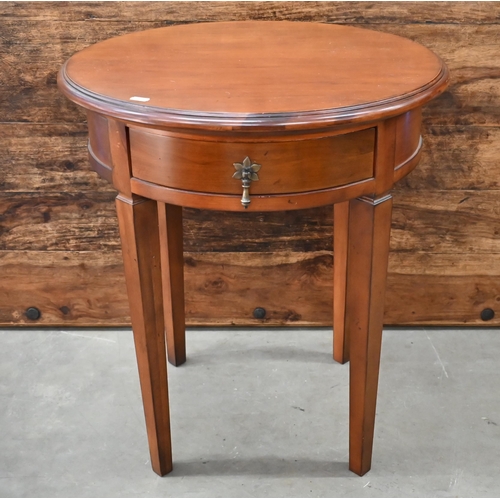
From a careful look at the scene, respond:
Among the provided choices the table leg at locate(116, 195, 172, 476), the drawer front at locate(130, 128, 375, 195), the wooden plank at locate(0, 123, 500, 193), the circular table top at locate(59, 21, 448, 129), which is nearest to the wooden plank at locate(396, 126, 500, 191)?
the wooden plank at locate(0, 123, 500, 193)

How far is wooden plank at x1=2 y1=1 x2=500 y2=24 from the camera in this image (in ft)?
5.50

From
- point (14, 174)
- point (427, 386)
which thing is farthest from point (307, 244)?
point (14, 174)

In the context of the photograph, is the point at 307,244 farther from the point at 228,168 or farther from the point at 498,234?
the point at 228,168

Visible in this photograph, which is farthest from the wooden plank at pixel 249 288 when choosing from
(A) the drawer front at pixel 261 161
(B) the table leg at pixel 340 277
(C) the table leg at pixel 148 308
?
(A) the drawer front at pixel 261 161

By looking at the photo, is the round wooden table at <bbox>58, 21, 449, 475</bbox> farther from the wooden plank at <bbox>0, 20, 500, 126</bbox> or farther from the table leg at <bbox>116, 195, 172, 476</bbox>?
the wooden plank at <bbox>0, 20, 500, 126</bbox>

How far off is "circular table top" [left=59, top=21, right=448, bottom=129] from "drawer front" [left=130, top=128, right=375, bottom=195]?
6cm

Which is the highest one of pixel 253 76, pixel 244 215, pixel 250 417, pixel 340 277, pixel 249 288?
pixel 253 76

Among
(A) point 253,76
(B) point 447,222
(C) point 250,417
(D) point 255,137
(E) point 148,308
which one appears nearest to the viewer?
(D) point 255,137

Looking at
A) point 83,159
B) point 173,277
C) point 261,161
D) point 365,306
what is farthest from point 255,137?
point 83,159

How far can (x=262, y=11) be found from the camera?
1.71 meters

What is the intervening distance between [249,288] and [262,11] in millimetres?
748

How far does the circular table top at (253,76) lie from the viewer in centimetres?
107

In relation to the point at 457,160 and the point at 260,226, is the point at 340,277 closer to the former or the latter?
the point at 260,226

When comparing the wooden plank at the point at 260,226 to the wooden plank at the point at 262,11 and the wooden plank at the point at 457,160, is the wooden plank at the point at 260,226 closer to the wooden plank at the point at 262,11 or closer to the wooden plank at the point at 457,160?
the wooden plank at the point at 457,160
